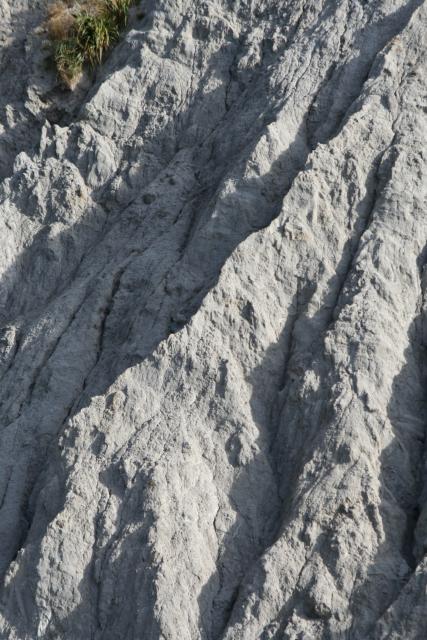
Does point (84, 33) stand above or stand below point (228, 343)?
above

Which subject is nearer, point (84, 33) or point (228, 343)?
point (228, 343)

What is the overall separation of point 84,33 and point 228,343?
1012cm

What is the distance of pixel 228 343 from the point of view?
16469 mm

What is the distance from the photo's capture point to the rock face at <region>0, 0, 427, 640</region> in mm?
14562

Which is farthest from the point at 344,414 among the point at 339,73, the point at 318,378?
the point at 339,73

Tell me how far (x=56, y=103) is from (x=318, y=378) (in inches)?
435

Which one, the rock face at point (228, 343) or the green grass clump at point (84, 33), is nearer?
the rock face at point (228, 343)

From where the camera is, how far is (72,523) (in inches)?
611

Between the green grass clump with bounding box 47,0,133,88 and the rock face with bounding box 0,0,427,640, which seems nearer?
the rock face with bounding box 0,0,427,640

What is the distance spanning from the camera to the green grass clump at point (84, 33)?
77.9ft

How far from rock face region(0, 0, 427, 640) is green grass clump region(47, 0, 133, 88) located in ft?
6.00

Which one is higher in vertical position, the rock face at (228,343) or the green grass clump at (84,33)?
the green grass clump at (84,33)

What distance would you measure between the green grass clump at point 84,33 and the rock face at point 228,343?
183 cm

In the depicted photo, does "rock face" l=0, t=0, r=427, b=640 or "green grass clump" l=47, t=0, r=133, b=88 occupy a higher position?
"green grass clump" l=47, t=0, r=133, b=88
